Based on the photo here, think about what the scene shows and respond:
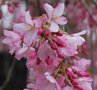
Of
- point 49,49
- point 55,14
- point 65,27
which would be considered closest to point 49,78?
point 49,49

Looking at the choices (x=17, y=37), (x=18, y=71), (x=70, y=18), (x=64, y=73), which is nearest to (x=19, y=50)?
(x=17, y=37)

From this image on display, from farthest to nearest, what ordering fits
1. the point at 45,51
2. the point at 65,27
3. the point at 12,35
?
the point at 65,27 < the point at 12,35 < the point at 45,51

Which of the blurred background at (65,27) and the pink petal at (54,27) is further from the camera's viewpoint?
the blurred background at (65,27)

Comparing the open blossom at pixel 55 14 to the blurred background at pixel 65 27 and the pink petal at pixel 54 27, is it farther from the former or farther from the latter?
the blurred background at pixel 65 27

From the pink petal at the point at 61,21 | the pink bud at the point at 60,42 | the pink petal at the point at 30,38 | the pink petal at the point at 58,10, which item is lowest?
the pink bud at the point at 60,42

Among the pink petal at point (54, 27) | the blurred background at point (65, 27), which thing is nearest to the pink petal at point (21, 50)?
the pink petal at point (54, 27)

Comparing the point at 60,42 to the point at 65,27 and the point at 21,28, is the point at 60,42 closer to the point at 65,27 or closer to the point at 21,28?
the point at 21,28
